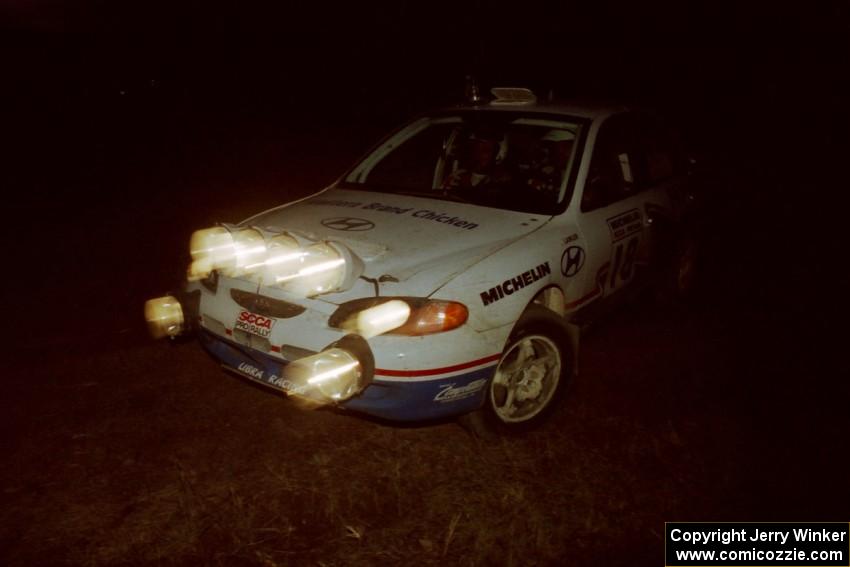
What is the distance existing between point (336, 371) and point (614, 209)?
2.20 metres

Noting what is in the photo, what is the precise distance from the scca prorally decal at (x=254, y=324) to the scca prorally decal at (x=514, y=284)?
1.02m

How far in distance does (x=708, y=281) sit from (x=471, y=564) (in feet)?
14.4

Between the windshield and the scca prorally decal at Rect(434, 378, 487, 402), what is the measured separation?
3.80ft

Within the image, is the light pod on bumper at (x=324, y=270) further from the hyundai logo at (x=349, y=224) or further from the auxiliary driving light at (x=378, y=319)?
the hyundai logo at (x=349, y=224)

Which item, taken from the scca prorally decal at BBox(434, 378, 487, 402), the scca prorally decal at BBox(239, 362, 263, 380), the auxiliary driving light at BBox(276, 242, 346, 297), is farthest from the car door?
the scca prorally decal at BBox(239, 362, 263, 380)

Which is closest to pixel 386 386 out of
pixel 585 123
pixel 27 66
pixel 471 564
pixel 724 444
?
pixel 471 564

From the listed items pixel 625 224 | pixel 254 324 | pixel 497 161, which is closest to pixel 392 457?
pixel 254 324

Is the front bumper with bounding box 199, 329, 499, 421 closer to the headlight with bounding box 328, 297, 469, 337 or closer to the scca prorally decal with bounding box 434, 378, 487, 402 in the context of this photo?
the scca prorally decal with bounding box 434, 378, 487, 402

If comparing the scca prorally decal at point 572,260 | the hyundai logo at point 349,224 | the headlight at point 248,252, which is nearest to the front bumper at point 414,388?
the headlight at point 248,252

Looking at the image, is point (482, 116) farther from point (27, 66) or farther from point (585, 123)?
point (27, 66)

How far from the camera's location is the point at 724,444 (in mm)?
3469

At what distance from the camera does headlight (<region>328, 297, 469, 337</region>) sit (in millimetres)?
2779

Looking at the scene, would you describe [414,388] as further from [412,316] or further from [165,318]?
[165,318]

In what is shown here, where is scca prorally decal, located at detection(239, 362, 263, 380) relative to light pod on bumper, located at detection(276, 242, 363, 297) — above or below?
below
